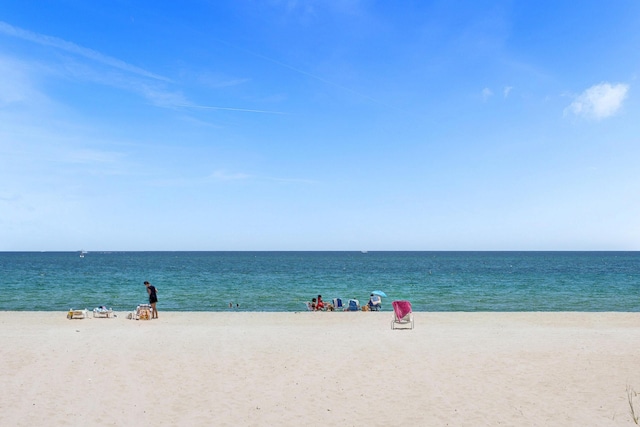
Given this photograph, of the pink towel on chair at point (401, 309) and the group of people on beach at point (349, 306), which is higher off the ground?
the pink towel on chair at point (401, 309)
